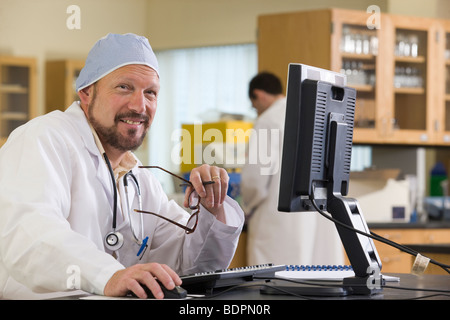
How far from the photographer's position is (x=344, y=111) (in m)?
1.31

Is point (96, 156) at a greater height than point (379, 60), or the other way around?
point (379, 60)

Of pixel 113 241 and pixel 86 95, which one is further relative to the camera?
pixel 86 95

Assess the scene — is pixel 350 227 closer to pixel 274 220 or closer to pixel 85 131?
pixel 85 131

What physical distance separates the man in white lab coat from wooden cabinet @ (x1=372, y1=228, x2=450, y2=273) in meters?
1.99

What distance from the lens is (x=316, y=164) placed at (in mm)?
1230

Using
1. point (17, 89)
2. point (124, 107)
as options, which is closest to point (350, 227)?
point (124, 107)

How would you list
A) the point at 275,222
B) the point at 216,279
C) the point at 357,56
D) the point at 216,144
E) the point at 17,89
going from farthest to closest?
the point at 17,89 → the point at 357,56 → the point at 216,144 → the point at 275,222 → the point at 216,279

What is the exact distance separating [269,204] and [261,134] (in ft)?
1.14

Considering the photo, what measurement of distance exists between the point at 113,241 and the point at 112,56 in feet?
1.37

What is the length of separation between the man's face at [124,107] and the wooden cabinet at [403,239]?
6.97ft

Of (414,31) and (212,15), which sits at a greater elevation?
(212,15)

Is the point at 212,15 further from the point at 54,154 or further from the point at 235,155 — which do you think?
the point at 54,154

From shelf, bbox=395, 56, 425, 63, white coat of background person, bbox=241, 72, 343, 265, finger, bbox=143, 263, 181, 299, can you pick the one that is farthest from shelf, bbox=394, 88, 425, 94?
finger, bbox=143, 263, 181, 299

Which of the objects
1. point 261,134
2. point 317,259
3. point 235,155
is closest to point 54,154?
point 261,134
